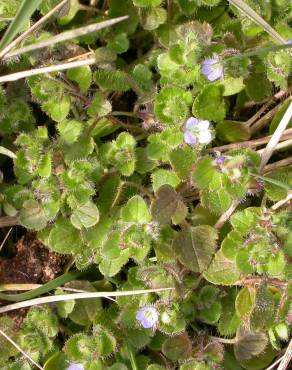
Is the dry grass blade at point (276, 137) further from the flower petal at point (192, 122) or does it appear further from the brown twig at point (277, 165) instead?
the flower petal at point (192, 122)

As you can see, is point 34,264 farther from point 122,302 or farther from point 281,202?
point 281,202

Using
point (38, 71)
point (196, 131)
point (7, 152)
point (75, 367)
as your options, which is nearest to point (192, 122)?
point (196, 131)

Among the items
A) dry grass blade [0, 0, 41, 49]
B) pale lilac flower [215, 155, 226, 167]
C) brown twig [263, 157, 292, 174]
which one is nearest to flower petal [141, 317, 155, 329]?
pale lilac flower [215, 155, 226, 167]

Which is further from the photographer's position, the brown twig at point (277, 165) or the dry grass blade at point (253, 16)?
the brown twig at point (277, 165)

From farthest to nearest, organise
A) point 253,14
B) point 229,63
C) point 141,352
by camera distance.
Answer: point 141,352
point 229,63
point 253,14

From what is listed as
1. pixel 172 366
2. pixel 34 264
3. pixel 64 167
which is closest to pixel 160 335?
pixel 172 366

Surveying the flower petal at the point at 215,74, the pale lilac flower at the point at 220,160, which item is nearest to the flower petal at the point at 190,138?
the pale lilac flower at the point at 220,160
